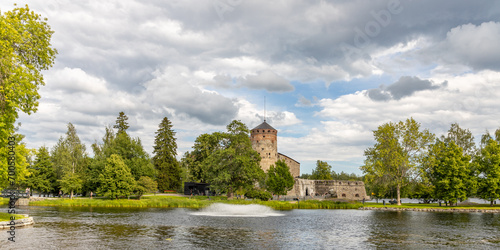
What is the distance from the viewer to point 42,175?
2645 inches

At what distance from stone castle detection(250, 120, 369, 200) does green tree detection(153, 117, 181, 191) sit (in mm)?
21989

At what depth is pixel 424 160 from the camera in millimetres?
60156

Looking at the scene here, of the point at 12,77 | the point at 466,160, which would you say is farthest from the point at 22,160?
the point at 466,160

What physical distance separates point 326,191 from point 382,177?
38674 mm

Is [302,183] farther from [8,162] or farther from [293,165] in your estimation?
[8,162]

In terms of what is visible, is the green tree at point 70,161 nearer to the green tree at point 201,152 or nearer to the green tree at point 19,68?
the green tree at point 201,152

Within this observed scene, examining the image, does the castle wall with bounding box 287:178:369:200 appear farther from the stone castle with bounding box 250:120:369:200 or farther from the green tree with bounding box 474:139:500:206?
the green tree with bounding box 474:139:500:206

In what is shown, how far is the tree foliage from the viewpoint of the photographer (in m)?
23.4

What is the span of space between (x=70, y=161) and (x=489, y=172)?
72339 mm

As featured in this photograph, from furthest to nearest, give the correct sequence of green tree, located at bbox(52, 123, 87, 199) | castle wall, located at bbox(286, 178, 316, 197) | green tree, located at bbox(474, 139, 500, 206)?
castle wall, located at bbox(286, 178, 316, 197) < green tree, located at bbox(52, 123, 87, 199) < green tree, located at bbox(474, 139, 500, 206)

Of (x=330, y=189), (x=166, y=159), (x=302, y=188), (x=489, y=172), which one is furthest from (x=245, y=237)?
(x=330, y=189)

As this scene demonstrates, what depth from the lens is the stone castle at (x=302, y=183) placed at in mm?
98062

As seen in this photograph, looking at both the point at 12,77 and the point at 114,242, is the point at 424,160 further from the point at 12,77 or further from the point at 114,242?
the point at 12,77

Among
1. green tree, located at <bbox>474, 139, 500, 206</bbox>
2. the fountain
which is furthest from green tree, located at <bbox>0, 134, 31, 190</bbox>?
green tree, located at <bbox>474, 139, 500, 206</bbox>
